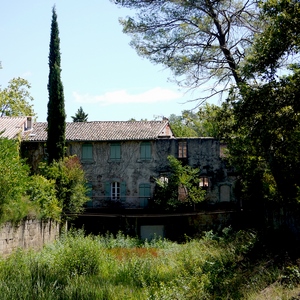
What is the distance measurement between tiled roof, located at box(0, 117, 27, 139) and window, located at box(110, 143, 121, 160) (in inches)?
260

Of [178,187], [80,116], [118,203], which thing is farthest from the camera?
[80,116]

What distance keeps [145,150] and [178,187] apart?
→ 408 centimetres

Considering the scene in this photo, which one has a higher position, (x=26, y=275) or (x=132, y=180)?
(x=132, y=180)

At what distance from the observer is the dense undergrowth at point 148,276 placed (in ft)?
38.1

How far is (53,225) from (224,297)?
14.7 m

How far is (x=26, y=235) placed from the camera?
793 inches

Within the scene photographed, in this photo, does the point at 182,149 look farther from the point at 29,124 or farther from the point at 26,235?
the point at 26,235

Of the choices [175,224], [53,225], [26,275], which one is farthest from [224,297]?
[175,224]

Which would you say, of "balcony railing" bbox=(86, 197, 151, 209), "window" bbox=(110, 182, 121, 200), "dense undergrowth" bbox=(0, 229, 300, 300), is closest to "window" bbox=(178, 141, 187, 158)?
"balcony railing" bbox=(86, 197, 151, 209)

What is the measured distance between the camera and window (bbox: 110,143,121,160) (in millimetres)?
37281

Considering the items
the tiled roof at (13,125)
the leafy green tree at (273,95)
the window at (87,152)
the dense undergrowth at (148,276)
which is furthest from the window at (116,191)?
the leafy green tree at (273,95)

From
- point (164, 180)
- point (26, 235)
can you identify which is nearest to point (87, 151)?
point (164, 180)

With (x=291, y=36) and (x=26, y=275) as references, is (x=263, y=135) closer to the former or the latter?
(x=291, y=36)

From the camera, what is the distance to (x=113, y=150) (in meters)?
37.4
